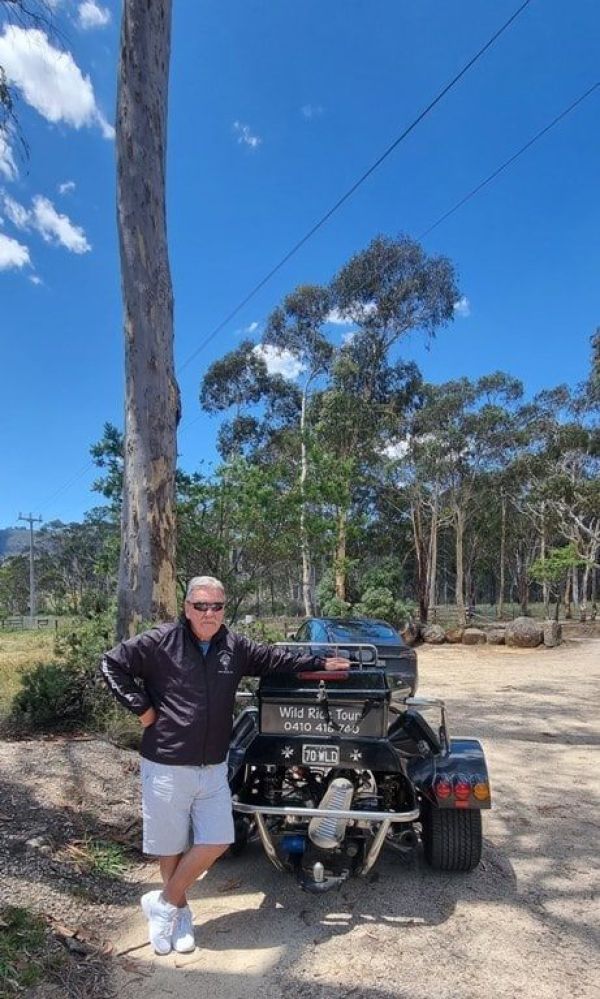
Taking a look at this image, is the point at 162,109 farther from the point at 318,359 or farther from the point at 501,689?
the point at 318,359

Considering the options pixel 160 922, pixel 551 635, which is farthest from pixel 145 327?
pixel 551 635

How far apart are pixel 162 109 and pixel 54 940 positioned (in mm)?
6868

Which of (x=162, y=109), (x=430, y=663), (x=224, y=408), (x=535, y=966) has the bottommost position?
(x=430, y=663)

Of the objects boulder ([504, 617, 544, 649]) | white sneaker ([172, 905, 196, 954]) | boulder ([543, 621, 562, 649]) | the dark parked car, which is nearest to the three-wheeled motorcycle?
white sneaker ([172, 905, 196, 954])

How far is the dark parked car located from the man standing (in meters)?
5.97

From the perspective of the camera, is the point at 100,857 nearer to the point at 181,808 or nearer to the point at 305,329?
the point at 181,808

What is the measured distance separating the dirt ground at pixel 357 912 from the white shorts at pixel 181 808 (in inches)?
19.5

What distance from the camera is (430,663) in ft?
57.7

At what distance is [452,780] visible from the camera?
3.79 meters

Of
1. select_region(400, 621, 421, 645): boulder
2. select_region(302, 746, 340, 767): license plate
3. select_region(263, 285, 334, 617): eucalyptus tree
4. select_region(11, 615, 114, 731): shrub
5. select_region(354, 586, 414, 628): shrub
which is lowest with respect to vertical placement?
select_region(400, 621, 421, 645): boulder

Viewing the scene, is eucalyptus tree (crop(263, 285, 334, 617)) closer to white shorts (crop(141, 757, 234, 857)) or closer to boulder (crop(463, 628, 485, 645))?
boulder (crop(463, 628, 485, 645))

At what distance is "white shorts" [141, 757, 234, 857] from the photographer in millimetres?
3057

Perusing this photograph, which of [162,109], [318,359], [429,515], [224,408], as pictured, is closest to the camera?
[162,109]

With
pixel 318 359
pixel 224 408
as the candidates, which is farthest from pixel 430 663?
pixel 224 408
